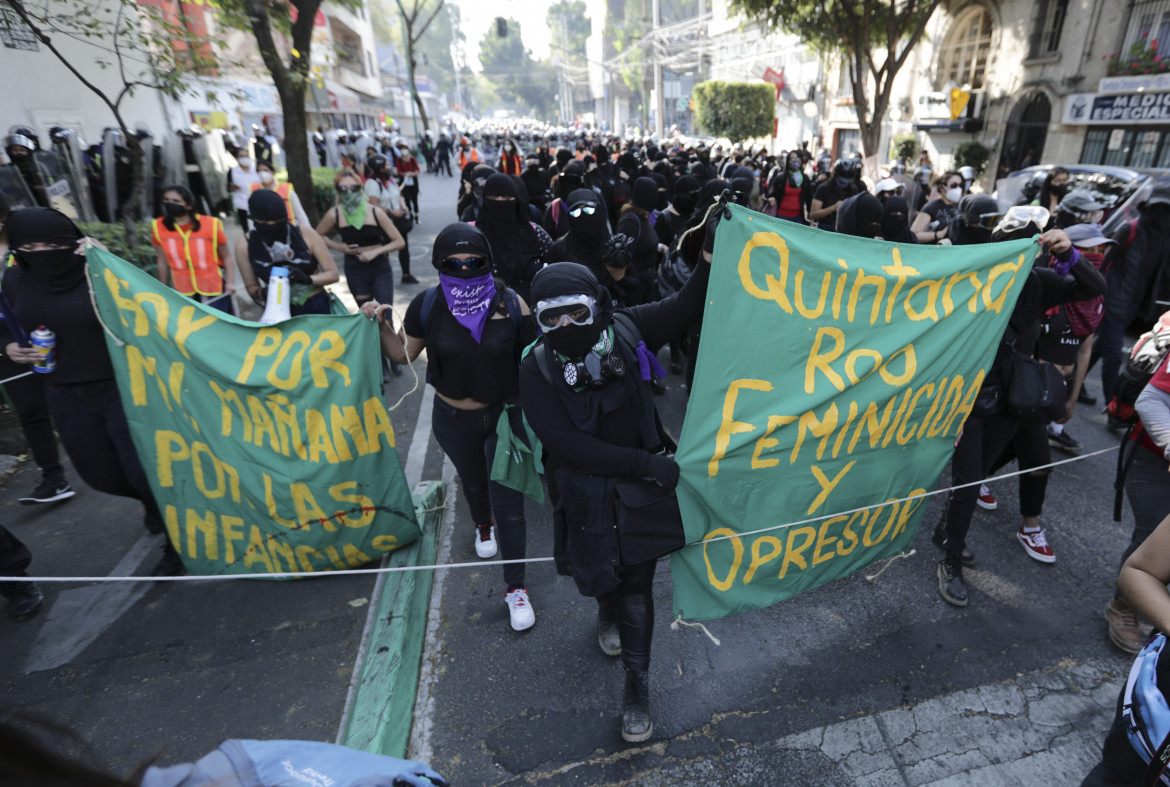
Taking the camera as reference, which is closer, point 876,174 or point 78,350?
point 78,350

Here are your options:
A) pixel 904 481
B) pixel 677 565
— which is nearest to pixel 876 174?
pixel 904 481

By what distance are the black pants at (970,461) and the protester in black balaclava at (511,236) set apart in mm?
3070

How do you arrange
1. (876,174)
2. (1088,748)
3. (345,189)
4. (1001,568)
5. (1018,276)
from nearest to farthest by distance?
(1088,748)
(1018,276)
(1001,568)
(345,189)
(876,174)

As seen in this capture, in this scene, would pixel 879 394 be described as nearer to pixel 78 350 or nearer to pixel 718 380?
pixel 718 380

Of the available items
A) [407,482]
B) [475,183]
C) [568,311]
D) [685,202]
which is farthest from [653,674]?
[475,183]

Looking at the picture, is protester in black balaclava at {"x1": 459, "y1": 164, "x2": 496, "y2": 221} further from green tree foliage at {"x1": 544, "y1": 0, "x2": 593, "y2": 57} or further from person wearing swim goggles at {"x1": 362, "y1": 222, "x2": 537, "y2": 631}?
green tree foliage at {"x1": 544, "y1": 0, "x2": 593, "y2": 57}

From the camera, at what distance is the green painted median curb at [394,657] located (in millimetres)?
2615

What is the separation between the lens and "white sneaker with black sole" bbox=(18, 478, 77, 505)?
4.50m

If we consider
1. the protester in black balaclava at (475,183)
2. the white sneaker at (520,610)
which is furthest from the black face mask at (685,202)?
the white sneaker at (520,610)

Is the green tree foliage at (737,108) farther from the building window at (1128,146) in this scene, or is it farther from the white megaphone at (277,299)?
the white megaphone at (277,299)

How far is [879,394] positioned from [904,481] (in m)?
0.52

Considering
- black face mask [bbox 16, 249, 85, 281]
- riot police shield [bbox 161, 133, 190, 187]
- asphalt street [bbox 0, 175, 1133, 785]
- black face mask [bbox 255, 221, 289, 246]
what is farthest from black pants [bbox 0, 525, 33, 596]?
riot police shield [bbox 161, 133, 190, 187]

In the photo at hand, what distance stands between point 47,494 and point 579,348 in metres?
4.48

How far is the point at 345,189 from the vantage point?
6.16 m
